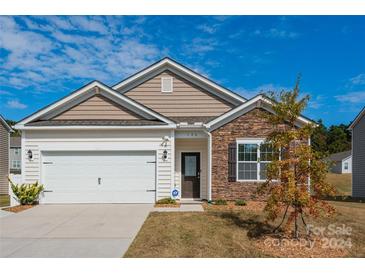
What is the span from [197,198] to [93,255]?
7.86m

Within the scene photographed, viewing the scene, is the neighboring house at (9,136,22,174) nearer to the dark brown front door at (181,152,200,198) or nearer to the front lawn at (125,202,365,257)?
the dark brown front door at (181,152,200,198)

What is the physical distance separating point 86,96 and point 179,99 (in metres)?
4.52

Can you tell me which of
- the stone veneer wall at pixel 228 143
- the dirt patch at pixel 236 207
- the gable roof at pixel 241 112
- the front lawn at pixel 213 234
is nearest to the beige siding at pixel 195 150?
the stone veneer wall at pixel 228 143

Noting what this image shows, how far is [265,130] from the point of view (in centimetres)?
1264

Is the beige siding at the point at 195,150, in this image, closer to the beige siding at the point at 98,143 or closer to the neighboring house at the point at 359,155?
the beige siding at the point at 98,143

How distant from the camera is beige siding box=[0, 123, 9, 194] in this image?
797 inches

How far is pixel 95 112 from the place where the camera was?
43.2 feet

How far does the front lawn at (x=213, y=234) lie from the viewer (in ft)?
21.3

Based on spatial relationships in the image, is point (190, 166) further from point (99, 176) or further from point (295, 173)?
point (295, 173)

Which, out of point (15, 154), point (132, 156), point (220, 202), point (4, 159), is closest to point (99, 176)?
point (132, 156)

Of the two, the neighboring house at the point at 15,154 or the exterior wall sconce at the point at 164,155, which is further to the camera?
the neighboring house at the point at 15,154

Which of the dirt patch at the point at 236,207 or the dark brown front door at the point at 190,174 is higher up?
the dark brown front door at the point at 190,174

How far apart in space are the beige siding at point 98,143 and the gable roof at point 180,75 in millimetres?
3533
